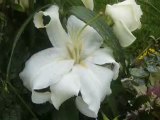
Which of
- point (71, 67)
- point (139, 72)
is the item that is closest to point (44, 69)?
point (71, 67)

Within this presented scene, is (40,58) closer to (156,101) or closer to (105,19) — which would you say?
(105,19)

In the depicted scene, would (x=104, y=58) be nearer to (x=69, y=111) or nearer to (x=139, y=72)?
(x=69, y=111)

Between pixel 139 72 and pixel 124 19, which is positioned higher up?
pixel 124 19

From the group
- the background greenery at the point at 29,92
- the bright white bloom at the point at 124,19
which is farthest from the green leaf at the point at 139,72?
the bright white bloom at the point at 124,19

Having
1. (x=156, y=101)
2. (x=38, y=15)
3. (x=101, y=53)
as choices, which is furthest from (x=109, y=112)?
(x=38, y=15)

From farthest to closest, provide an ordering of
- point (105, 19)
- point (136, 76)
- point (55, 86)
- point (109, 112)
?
point (136, 76)
point (109, 112)
point (105, 19)
point (55, 86)

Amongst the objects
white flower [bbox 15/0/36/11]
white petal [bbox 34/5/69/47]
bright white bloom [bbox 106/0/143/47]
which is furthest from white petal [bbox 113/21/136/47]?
white flower [bbox 15/0/36/11]
